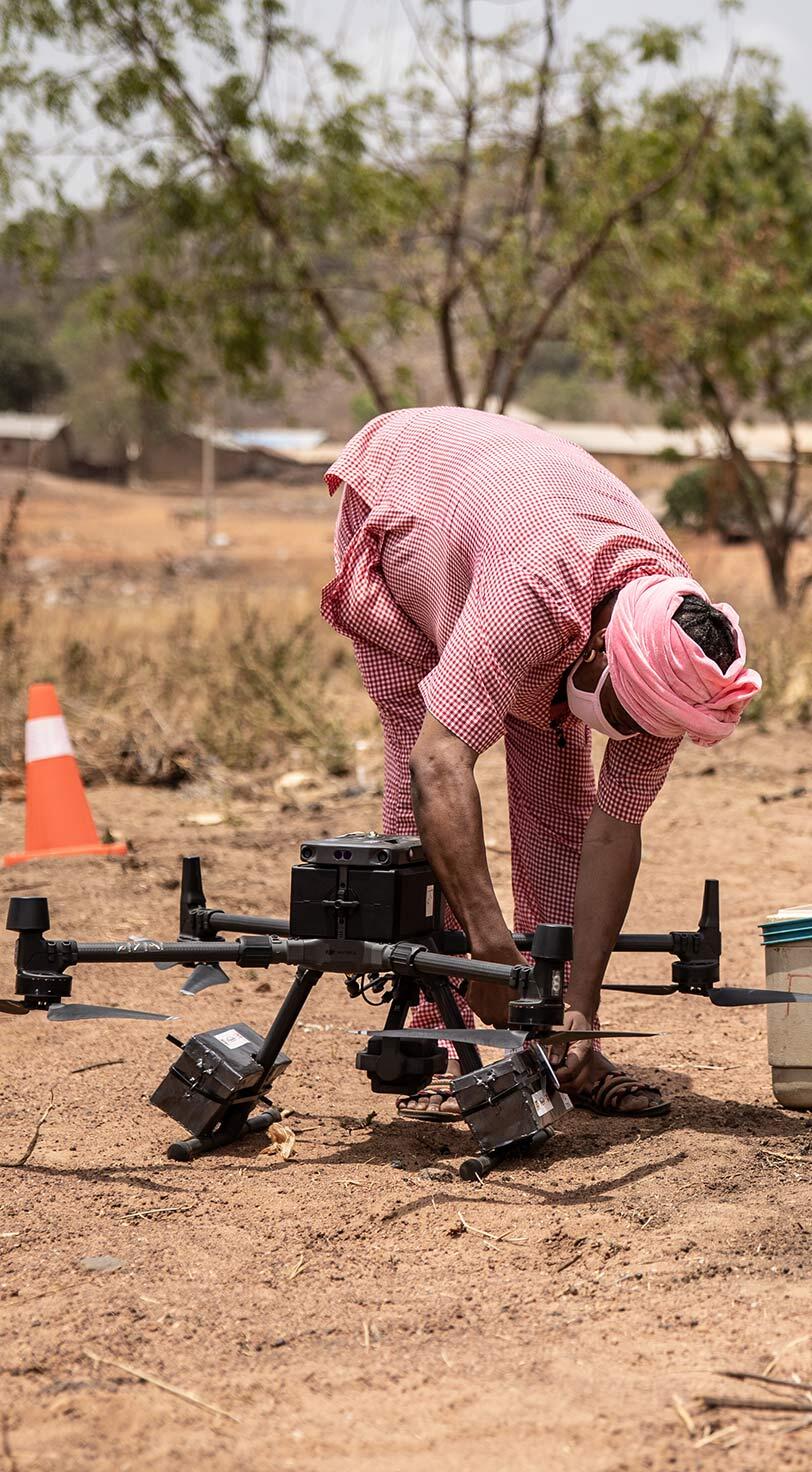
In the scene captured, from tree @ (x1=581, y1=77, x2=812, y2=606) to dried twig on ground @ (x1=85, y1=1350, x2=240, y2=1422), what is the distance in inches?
419

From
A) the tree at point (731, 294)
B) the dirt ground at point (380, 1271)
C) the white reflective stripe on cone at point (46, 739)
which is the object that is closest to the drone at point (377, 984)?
the dirt ground at point (380, 1271)

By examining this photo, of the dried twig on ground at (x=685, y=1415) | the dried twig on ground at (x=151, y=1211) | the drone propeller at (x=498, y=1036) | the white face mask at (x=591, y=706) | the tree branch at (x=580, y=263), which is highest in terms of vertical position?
the tree branch at (x=580, y=263)

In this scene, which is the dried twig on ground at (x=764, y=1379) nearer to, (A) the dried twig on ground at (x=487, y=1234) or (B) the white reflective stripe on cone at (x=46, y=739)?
(A) the dried twig on ground at (x=487, y=1234)

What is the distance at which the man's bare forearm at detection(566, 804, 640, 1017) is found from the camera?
3160 millimetres

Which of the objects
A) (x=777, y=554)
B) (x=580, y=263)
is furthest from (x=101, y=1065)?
(x=777, y=554)

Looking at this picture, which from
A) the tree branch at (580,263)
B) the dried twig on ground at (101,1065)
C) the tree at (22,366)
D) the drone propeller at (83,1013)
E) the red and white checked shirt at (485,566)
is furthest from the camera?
the tree at (22,366)

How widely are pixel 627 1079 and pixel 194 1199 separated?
39.8 inches

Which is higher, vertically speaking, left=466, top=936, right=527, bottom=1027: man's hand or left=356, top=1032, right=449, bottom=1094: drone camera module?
left=466, top=936, right=527, bottom=1027: man's hand

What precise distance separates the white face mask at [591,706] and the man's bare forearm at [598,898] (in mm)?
233

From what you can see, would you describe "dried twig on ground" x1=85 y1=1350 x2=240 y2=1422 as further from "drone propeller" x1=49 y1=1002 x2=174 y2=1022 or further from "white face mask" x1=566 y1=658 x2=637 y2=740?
"white face mask" x1=566 y1=658 x2=637 y2=740

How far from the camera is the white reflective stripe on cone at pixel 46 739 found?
6098 millimetres

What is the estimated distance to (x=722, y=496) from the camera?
17.6 meters

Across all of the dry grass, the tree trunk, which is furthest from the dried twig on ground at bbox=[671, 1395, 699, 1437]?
the tree trunk

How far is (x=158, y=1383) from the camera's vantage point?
2188mm
